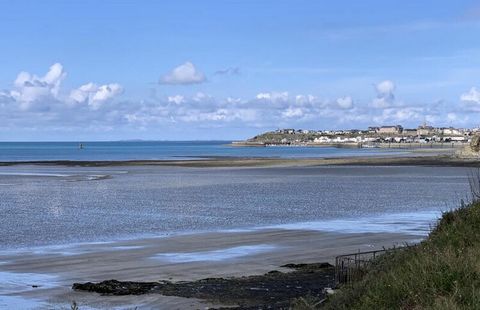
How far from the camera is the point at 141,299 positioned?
669 inches

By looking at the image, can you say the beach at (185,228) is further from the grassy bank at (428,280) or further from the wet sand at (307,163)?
the wet sand at (307,163)

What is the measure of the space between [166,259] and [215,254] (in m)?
1.93

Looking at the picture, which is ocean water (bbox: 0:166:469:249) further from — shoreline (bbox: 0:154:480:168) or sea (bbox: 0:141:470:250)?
shoreline (bbox: 0:154:480:168)

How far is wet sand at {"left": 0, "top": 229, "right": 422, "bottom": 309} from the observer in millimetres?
17500

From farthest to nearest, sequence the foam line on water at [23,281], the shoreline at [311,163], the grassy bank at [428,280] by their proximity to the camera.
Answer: the shoreline at [311,163]
the foam line on water at [23,281]
the grassy bank at [428,280]

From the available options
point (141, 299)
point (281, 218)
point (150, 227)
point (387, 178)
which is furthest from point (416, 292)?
point (387, 178)

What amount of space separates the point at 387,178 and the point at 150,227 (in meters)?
39.5

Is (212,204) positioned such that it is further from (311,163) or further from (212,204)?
A: (311,163)

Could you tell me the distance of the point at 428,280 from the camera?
31.7ft

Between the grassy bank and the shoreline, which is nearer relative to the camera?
the grassy bank

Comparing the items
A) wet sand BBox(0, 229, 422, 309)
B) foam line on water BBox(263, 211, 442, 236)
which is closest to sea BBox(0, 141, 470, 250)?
foam line on water BBox(263, 211, 442, 236)

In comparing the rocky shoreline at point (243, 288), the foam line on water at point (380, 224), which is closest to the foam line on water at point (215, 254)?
the rocky shoreline at point (243, 288)

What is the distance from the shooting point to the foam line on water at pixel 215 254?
23939 mm

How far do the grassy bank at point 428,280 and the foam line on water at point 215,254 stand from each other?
39.6 feet
